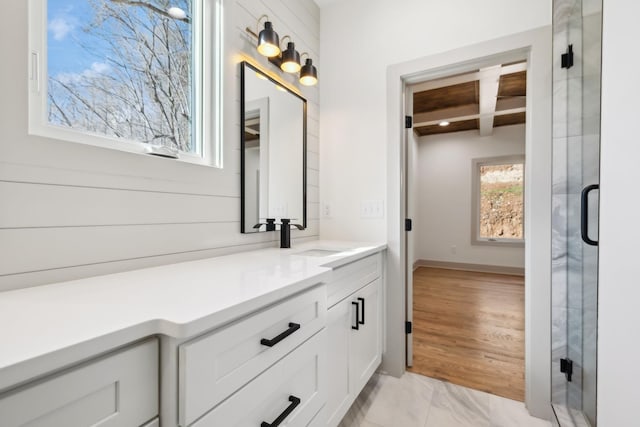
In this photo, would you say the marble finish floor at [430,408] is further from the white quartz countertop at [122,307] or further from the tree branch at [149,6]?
the tree branch at [149,6]

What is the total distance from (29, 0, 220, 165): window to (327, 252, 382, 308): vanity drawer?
0.81 metres

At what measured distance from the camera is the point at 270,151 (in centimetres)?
176

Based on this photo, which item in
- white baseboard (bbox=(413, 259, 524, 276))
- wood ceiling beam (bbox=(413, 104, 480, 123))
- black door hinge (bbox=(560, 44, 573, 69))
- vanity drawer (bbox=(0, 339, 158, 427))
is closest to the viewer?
vanity drawer (bbox=(0, 339, 158, 427))

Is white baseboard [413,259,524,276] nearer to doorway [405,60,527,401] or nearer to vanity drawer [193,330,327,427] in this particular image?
doorway [405,60,527,401]

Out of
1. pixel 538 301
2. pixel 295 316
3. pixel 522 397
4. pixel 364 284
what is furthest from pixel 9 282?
pixel 522 397

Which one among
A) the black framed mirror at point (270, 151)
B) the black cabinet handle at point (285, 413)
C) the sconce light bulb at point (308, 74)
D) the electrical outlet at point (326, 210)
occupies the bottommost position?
the black cabinet handle at point (285, 413)

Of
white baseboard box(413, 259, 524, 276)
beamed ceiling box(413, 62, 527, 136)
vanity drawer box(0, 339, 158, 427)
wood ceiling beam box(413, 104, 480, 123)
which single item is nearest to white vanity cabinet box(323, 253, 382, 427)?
vanity drawer box(0, 339, 158, 427)

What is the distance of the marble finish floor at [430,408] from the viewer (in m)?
1.53

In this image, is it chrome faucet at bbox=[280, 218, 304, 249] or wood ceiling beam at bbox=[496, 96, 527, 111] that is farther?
wood ceiling beam at bbox=[496, 96, 527, 111]

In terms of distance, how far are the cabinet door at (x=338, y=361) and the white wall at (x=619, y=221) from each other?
97 cm

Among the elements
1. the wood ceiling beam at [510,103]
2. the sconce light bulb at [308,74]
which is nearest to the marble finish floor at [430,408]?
the sconce light bulb at [308,74]

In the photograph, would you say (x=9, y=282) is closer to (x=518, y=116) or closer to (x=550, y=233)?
(x=550, y=233)

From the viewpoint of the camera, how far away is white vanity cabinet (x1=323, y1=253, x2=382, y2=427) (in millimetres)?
1300

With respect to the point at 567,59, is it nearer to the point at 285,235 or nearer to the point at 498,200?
the point at 285,235
